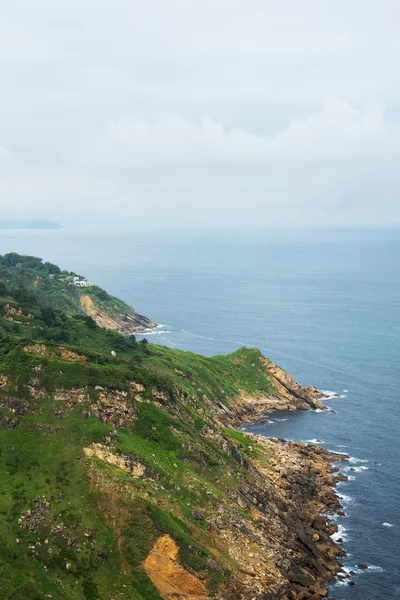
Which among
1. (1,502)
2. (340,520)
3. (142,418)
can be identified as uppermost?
(142,418)

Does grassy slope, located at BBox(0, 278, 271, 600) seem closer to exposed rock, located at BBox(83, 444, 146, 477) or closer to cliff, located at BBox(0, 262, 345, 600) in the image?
cliff, located at BBox(0, 262, 345, 600)

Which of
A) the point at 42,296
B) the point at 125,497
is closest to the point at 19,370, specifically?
the point at 125,497

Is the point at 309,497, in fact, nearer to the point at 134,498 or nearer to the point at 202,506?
the point at 202,506

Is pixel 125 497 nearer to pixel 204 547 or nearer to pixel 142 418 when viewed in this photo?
pixel 204 547

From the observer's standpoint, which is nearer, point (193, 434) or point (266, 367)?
point (193, 434)

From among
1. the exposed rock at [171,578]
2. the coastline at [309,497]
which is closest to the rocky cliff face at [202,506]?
the exposed rock at [171,578]

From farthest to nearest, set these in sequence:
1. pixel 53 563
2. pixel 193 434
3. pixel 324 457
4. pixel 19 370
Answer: pixel 324 457, pixel 193 434, pixel 19 370, pixel 53 563

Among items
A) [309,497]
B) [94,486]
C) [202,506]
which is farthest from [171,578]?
[309,497]
